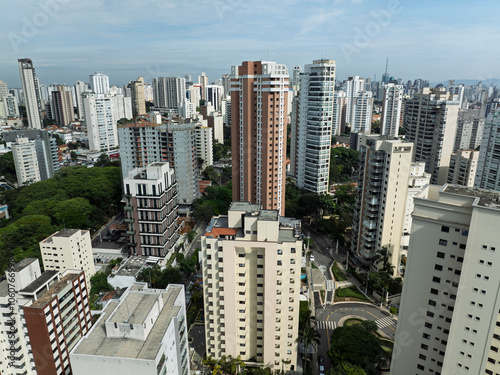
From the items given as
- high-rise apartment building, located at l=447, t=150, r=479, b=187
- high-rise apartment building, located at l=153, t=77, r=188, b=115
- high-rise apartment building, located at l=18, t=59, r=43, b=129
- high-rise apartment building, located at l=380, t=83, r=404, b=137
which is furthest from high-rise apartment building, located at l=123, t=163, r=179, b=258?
high-rise apartment building, located at l=153, t=77, r=188, b=115

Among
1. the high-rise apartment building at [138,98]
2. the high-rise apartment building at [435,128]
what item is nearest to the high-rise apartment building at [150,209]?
the high-rise apartment building at [435,128]

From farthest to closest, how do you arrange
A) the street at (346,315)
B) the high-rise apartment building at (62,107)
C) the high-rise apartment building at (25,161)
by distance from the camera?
the high-rise apartment building at (62,107) < the high-rise apartment building at (25,161) < the street at (346,315)

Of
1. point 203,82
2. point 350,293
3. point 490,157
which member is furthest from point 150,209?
point 203,82

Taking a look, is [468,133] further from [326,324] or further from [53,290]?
[53,290]

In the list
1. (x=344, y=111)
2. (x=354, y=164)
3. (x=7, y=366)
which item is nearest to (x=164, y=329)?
(x=7, y=366)

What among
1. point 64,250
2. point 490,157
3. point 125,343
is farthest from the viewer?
point 490,157

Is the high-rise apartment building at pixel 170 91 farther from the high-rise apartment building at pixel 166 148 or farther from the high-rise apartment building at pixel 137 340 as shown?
the high-rise apartment building at pixel 137 340
